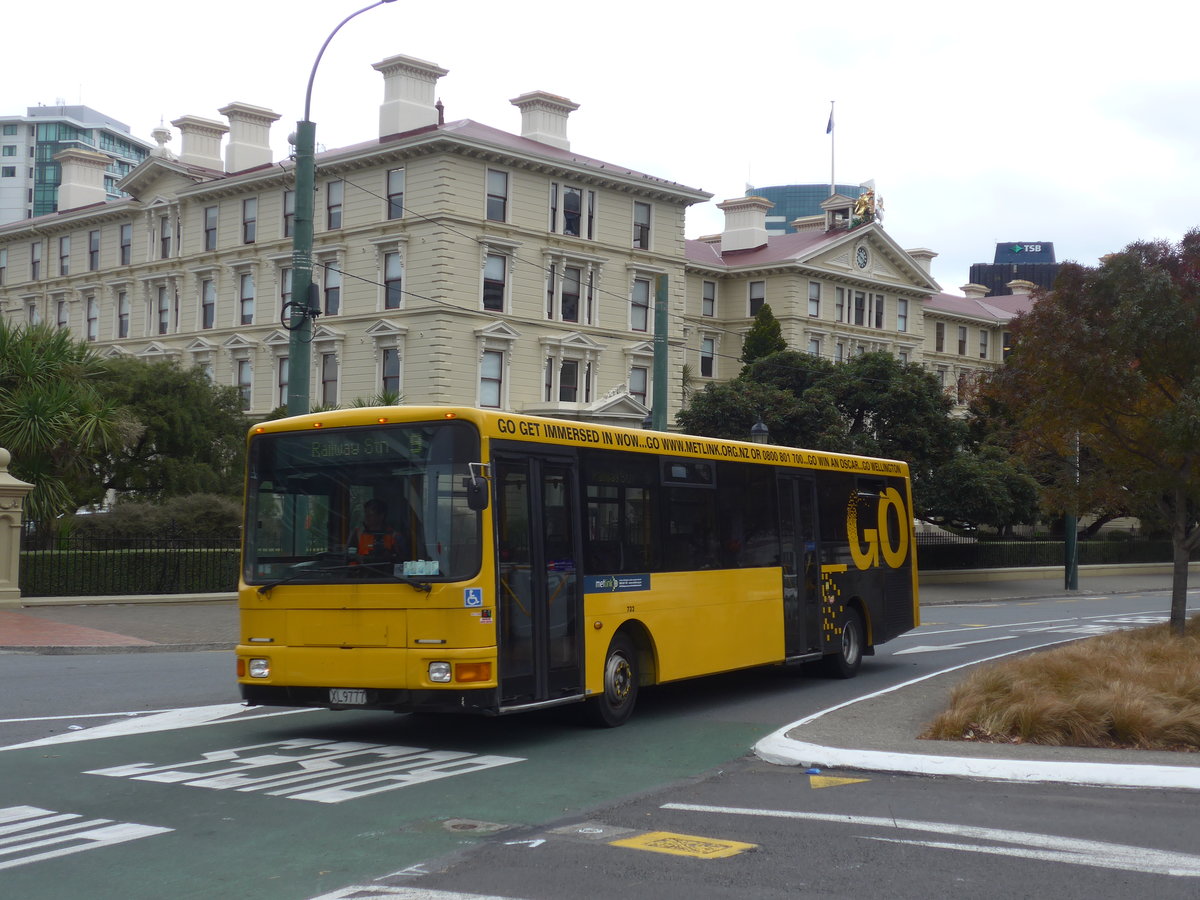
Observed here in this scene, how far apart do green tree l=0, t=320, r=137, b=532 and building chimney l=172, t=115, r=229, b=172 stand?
36.1m

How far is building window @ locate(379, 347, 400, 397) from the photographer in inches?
1903

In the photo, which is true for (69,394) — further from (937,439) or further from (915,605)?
(937,439)

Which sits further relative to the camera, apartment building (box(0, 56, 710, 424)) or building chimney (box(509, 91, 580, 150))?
building chimney (box(509, 91, 580, 150))

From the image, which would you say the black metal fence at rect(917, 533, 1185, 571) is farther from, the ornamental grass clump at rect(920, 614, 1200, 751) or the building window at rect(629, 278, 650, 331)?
the ornamental grass clump at rect(920, 614, 1200, 751)

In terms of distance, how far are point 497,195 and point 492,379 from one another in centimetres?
668

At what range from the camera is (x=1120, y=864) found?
6.83m

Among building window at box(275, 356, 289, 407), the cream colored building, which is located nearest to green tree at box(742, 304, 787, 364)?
the cream colored building

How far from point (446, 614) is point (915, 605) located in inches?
400

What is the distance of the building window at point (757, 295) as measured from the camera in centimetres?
6750

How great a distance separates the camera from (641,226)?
53.6 metres

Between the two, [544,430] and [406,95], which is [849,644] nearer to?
[544,430]

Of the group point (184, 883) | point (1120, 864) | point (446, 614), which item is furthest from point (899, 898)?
point (446, 614)

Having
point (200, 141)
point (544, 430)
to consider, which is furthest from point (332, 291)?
point (544, 430)

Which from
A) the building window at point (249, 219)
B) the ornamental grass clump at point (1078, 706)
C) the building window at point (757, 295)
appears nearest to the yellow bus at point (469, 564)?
the ornamental grass clump at point (1078, 706)
